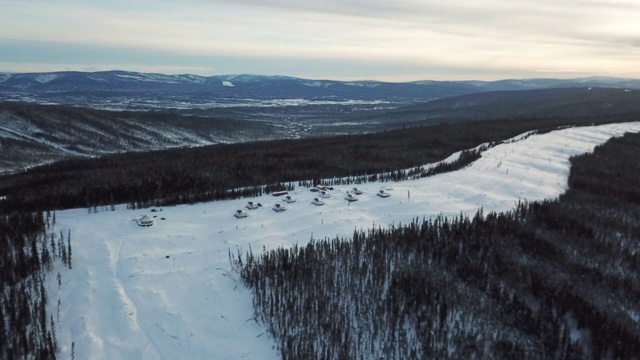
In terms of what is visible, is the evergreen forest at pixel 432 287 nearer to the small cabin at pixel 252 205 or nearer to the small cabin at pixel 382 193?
the small cabin at pixel 252 205

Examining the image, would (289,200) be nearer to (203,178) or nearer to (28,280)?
(203,178)

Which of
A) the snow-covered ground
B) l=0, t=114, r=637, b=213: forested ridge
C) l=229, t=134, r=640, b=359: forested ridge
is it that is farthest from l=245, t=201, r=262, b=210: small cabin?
l=229, t=134, r=640, b=359: forested ridge

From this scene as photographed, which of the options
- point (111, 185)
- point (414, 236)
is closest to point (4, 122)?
point (111, 185)

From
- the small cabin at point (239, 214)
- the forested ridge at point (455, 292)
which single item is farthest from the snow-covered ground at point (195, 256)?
the forested ridge at point (455, 292)

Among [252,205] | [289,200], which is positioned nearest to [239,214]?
[252,205]

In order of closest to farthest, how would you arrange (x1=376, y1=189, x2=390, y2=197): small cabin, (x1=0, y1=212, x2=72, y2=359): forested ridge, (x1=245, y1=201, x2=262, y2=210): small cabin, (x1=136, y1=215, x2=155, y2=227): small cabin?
(x1=0, y1=212, x2=72, y2=359): forested ridge < (x1=136, y1=215, x2=155, y2=227): small cabin < (x1=245, y1=201, x2=262, y2=210): small cabin < (x1=376, y1=189, x2=390, y2=197): small cabin

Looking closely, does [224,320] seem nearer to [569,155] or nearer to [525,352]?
[525,352]

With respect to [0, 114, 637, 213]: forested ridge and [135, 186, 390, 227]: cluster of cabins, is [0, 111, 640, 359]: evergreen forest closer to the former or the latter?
[0, 114, 637, 213]: forested ridge
